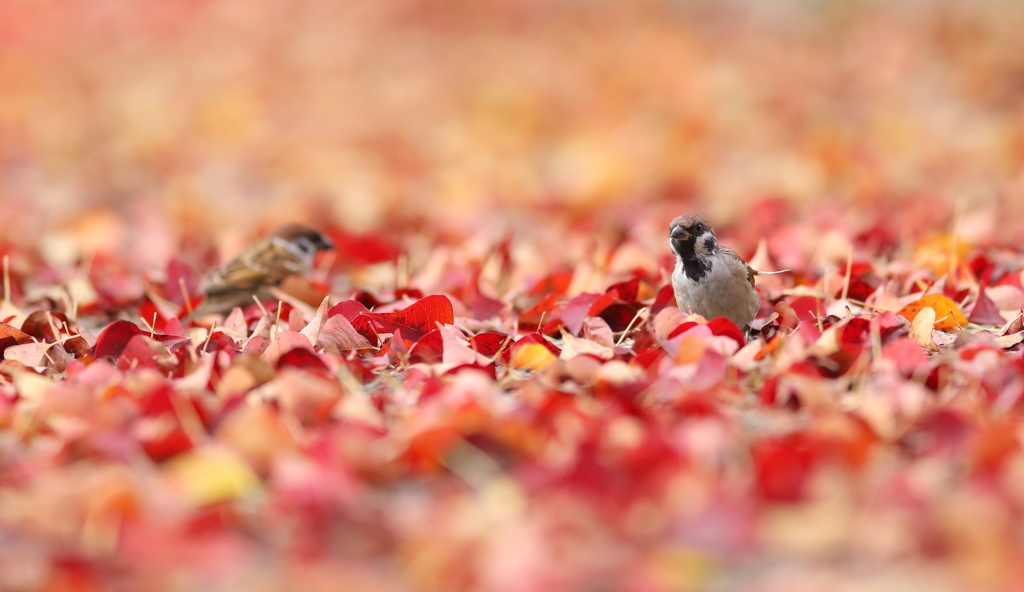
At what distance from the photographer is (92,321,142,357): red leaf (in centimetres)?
309


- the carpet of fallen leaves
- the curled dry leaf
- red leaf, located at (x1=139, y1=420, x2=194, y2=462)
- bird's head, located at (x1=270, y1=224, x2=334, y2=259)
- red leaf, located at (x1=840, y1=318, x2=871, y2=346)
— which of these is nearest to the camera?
the carpet of fallen leaves

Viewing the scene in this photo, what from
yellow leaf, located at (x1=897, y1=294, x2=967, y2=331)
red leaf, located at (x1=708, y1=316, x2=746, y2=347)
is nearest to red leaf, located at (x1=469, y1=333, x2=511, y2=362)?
red leaf, located at (x1=708, y1=316, x2=746, y2=347)

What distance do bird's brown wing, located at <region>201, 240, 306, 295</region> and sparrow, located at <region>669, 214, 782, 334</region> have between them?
5.35ft

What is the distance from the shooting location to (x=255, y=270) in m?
4.22

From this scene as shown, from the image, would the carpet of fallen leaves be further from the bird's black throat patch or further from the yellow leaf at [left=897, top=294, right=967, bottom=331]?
the bird's black throat patch

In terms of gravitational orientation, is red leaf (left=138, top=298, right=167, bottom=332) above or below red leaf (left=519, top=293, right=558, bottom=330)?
below

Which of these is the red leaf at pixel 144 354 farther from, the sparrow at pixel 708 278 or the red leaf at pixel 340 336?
the sparrow at pixel 708 278

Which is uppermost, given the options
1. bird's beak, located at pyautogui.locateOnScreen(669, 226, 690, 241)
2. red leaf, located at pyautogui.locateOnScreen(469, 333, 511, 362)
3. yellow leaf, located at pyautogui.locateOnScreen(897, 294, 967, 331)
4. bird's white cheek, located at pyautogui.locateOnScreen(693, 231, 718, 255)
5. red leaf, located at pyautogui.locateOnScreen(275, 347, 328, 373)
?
bird's beak, located at pyautogui.locateOnScreen(669, 226, 690, 241)

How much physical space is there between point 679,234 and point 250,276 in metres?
1.71

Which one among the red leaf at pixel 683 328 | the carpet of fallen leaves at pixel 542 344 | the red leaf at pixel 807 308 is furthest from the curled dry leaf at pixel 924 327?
the red leaf at pixel 683 328

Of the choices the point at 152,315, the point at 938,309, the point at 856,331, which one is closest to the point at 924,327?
the point at 856,331

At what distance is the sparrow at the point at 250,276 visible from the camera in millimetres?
4172

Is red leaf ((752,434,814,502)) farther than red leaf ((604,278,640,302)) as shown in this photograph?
No

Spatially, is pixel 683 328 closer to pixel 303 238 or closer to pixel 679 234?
pixel 679 234
